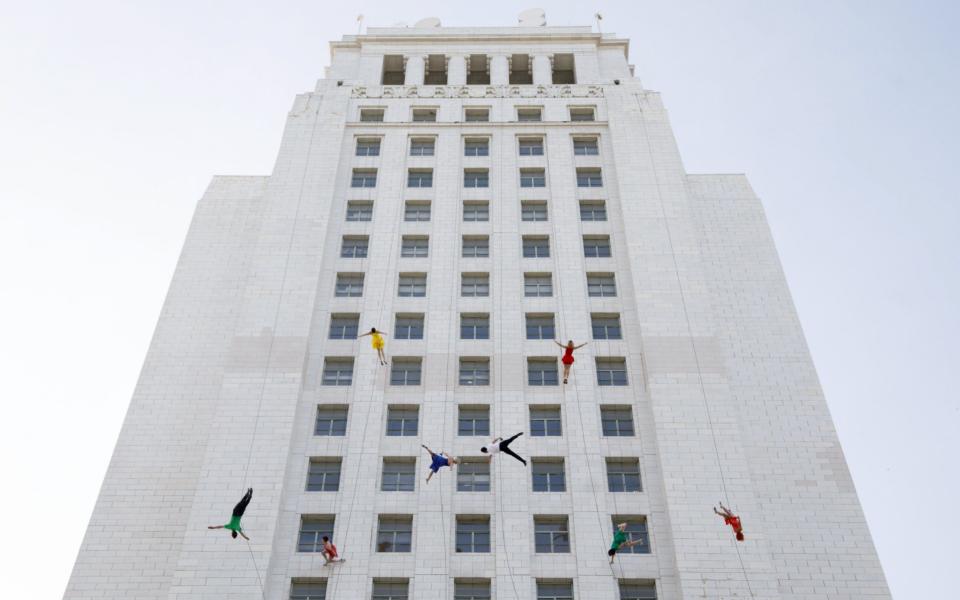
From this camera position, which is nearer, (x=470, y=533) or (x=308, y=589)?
(x=308, y=589)

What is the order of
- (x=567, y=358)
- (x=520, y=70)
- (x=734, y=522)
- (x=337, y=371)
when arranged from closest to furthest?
(x=734, y=522)
(x=567, y=358)
(x=337, y=371)
(x=520, y=70)

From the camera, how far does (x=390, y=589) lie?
35031mm

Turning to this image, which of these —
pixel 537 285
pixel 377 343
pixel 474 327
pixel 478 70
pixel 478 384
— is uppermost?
pixel 478 70

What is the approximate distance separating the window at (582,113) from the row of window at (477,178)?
602 cm

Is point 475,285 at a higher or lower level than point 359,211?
lower

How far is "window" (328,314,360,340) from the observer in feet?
143

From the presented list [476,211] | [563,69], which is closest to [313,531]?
[476,211]

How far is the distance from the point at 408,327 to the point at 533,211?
11.1 m

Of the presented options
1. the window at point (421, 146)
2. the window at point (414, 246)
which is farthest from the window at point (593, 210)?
the window at point (421, 146)

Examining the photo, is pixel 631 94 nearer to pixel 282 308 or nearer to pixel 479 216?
pixel 479 216

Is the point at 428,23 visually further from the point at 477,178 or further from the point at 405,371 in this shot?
the point at 405,371

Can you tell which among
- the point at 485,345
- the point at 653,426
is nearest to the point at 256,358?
the point at 485,345

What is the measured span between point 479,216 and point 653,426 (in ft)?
54.5

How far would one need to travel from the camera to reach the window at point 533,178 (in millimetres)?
51812
